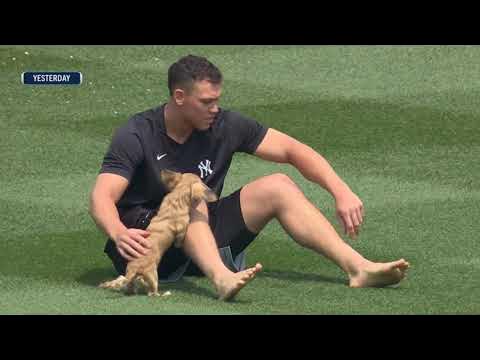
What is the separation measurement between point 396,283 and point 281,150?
44.7 inches

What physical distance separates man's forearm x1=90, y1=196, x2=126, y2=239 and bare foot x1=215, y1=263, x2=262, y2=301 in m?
0.64

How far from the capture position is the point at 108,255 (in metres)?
9.28

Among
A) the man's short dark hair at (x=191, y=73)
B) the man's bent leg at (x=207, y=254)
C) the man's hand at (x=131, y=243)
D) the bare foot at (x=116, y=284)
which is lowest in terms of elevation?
the bare foot at (x=116, y=284)

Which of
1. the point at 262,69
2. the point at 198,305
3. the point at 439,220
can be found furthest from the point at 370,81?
the point at 198,305

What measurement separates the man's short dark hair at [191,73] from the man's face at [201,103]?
3cm

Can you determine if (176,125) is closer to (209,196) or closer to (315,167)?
(209,196)

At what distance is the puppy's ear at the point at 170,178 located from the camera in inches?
356

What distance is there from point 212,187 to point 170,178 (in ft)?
1.09

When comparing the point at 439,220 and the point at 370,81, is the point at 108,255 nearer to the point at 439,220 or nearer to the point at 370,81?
the point at 439,220

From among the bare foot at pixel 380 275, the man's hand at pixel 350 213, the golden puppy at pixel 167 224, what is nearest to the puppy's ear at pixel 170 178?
the golden puppy at pixel 167 224

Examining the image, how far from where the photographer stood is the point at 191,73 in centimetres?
902

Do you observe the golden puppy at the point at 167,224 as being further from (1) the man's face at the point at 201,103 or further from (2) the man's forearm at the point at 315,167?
(2) the man's forearm at the point at 315,167

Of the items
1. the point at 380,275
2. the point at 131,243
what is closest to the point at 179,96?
the point at 131,243

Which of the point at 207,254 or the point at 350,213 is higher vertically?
the point at 350,213
